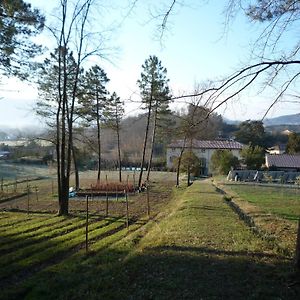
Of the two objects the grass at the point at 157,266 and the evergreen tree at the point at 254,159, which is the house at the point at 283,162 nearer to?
the evergreen tree at the point at 254,159

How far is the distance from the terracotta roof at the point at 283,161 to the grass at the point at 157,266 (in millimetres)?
38681

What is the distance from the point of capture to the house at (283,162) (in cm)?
4938

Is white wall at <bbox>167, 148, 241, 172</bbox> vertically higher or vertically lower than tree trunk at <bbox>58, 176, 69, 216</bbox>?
higher

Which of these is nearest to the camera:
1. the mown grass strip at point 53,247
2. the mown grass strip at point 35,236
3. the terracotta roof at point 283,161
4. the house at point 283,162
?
the mown grass strip at point 53,247

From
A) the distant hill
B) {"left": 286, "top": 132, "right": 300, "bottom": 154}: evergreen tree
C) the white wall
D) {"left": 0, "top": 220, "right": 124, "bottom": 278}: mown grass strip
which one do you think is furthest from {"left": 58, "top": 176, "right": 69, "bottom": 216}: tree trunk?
{"left": 286, "top": 132, "right": 300, "bottom": 154}: evergreen tree

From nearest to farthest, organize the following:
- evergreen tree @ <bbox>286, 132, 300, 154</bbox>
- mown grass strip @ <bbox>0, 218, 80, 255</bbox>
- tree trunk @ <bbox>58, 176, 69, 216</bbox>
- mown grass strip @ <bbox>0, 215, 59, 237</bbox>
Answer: mown grass strip @ <bbox>0, 218, 80, 255</bbox> → mown grass strip @ <bbox>0, 215, 59, 237</bbox> → tree trunk @ <bbox>58, 176, 69, 216</bbox> → evergreen tree @ <bbox>286, 132, 300, 154</bbox>

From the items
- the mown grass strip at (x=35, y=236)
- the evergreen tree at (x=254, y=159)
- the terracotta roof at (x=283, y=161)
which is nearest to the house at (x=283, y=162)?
the terracotta roof at (x=283, y=161)

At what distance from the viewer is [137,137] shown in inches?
3118

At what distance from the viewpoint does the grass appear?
663 cm

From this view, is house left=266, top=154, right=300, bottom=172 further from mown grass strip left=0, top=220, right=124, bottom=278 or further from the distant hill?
the distant hill

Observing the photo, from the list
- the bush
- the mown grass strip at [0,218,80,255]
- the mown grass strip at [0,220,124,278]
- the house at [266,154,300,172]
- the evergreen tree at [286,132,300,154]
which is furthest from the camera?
the evergreen tree at [286,132,300,154]

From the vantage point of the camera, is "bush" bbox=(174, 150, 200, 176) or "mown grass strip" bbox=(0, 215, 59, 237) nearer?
"mown grass strip" bbox=(0, 215, 59, 237)

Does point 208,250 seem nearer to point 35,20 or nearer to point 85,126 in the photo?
point 35,20

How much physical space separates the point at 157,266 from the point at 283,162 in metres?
45.4
